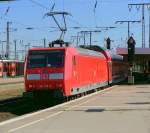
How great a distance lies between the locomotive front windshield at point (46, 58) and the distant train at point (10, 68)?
63.0m

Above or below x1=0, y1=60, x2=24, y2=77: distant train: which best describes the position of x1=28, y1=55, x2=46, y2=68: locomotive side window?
above

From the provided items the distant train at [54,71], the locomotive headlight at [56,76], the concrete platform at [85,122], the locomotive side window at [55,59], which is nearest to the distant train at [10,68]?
the distant train at [54,71]

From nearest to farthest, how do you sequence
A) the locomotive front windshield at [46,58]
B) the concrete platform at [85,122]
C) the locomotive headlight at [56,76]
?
the concrete platform at [85,122] < the locomotive headlight at [56,76] < the locomotive front windshield at [46,58]

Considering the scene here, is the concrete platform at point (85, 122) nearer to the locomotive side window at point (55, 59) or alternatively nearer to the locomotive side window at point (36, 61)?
the locomotive side window at point (55, 59)

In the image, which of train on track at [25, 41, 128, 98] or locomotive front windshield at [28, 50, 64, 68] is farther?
locomotive front windshield at [28, 50, 64, 68]

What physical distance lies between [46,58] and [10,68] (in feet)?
234

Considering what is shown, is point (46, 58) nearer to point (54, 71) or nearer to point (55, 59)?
point (55, 59)

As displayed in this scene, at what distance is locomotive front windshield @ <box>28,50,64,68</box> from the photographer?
28.5m

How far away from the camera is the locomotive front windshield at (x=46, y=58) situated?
2848 centimetres

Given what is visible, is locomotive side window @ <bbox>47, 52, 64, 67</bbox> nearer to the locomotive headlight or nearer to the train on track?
the train on track

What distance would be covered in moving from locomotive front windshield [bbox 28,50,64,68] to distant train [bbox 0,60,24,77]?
63.0 metres

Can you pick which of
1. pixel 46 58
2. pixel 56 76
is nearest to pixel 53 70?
pixel 56 76

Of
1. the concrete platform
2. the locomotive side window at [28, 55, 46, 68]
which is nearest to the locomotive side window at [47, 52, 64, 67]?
the locomotive side window at [28, 55, 46, 68]

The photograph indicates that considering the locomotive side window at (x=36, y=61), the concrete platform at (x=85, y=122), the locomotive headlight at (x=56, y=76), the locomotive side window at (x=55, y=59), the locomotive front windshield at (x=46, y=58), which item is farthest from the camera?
the locomotive side window at (x=36, y=61)
